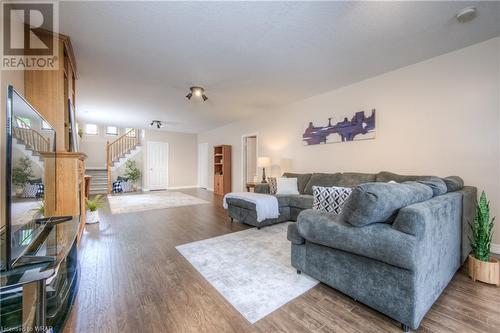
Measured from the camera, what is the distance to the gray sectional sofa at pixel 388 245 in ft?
4.27

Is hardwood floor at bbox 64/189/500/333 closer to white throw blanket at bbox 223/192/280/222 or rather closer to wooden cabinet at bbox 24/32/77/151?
white throw blanket at bbox 223/192/280/222

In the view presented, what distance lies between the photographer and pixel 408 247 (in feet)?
4.15

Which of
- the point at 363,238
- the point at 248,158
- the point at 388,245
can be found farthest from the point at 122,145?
the point at 388,245

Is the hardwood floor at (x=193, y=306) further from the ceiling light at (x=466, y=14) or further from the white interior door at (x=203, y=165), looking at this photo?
the white interior door at (x=203, y=165)

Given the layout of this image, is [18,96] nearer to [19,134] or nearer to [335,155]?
[19,134]

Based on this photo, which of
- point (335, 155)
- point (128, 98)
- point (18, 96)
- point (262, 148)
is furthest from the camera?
point (262, 148)

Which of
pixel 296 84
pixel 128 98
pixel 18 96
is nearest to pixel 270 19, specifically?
pixel 296 84

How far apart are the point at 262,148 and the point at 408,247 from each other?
4.86m

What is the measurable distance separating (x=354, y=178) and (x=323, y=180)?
573 mm

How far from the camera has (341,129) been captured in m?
4.03

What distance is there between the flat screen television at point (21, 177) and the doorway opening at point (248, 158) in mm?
5054

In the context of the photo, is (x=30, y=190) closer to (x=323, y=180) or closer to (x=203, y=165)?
(x=323, y=180)

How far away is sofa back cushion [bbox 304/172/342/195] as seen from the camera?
12.7 ft

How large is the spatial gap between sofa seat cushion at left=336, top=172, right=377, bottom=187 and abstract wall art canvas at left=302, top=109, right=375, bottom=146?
67 cm
